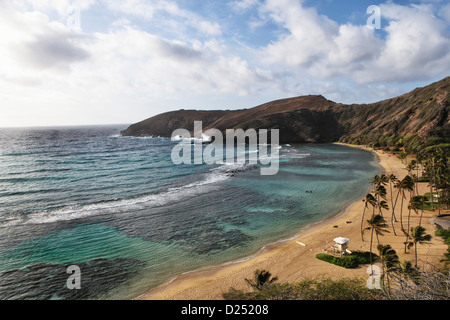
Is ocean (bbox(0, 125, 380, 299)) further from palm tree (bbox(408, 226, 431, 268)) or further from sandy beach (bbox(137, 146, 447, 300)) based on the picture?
palm tree (bbox(408, 226, 431, 268))

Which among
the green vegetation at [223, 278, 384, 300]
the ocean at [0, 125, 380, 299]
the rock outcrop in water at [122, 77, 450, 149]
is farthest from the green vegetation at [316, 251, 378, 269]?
the rock outcrop in water at [122, 77, 450, 149]

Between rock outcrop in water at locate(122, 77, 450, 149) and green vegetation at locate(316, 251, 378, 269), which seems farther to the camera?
rock outcrop in water at locate(122, 77, 450, 149)

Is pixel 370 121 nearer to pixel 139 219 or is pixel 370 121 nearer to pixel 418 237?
pixel 418 237

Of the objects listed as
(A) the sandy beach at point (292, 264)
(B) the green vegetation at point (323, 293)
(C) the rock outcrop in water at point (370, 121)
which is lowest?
(A) the sandy beach at point (292, 264)

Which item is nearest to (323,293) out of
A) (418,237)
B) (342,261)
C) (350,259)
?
(342,261)

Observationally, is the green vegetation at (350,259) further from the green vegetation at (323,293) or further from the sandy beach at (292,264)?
the green vegetation at (323,293)

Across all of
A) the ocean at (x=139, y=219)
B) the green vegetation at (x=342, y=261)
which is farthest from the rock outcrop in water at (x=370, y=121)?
the green vegetation at (x=342, y=261)

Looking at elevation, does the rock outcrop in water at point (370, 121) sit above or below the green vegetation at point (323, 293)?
above
